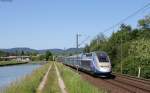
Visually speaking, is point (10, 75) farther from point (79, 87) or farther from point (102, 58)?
point (79, 87)

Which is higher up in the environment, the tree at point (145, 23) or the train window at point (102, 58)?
the tree at point (145, 23)

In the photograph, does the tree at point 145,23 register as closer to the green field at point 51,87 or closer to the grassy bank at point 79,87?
the green field at point 51,87

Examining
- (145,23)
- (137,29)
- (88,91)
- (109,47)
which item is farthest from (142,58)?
(137,29)

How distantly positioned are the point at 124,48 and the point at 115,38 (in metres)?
39.0

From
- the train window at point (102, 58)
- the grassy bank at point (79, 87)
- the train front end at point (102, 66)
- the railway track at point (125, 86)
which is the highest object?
the train window at point (102, 58)

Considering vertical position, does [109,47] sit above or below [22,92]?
above

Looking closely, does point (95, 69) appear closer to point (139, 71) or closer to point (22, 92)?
point (139, 71)

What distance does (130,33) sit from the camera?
358ft

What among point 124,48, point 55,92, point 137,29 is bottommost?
point 55,92

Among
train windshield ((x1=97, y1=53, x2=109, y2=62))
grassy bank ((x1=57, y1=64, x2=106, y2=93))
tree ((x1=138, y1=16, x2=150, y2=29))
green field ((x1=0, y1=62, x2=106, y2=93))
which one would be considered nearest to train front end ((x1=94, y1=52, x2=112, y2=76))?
train windshield ((x1=97, y1=53, x2=109, y2=62))

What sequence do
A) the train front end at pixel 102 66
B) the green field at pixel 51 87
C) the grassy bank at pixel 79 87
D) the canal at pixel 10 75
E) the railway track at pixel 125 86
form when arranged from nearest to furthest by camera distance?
the grassy bank at pixel 79 87, the green field at pixel 51 87, the railway track at pixel 125 86, the train front end at pixel 102 66, the canal at pixel 10 75

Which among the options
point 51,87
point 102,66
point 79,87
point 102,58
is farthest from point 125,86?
point 102,58

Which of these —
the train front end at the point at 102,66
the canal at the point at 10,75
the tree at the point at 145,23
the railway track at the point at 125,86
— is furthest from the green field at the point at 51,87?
the tree at the point at 145,23

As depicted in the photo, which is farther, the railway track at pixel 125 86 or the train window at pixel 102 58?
the train window at pixel 102 58
